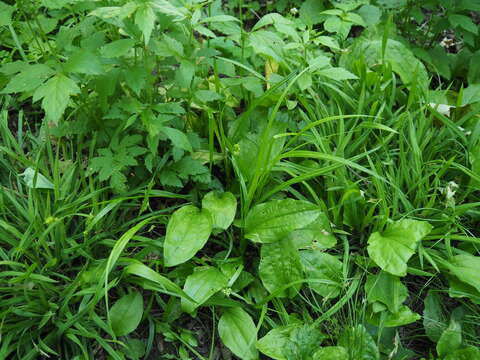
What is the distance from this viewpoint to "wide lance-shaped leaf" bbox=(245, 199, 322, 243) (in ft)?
5.79

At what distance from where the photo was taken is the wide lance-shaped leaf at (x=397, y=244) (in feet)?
5.67

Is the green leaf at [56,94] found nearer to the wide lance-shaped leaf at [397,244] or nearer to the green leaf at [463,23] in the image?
the wide lance-shaped leaf at [397,244]

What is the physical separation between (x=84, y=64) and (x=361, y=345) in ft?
4.53

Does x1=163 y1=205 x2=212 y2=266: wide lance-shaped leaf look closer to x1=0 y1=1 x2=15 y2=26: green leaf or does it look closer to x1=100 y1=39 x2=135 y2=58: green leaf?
x1=100 y1=39 x2=135 y2=58: green leaf

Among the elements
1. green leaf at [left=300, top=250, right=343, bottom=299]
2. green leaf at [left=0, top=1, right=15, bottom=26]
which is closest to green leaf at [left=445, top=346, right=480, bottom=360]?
green leaf at [left=300, top=250, right=343, bottom=299]

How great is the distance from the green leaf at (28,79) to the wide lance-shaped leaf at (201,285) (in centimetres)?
88

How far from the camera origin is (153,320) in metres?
1.79

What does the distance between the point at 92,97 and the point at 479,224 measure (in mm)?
1849

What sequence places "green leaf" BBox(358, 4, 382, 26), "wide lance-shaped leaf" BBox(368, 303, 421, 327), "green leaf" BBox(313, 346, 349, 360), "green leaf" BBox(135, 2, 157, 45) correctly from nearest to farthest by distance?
"green leaf" BBox(135, 2, 157, 45), "green leaf" BBox(313, 346, 349, 360), "wide lance-shaped leaf" BBox(368, 303, 421, 327), "green leaf" BBox(358, 4, 382, 26)

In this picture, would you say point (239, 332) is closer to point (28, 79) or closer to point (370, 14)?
point (28, 79)

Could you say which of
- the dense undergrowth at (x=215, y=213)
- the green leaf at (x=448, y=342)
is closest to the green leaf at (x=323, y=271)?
the dense undergrowth at (x=215, y=213)

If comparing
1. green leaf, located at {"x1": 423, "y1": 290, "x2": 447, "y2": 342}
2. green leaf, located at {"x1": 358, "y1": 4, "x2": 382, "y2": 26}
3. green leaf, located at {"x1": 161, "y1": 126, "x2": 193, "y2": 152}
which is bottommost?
green leaf, located at {"x1": 423, "y1": 290, "x2": 447, "y2": 342}

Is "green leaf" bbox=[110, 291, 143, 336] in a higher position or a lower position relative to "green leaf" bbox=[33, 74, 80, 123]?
lower

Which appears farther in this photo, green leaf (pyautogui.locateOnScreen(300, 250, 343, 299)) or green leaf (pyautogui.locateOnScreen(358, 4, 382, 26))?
green leaf (pyautogui.locateOnScreen(358, 4, 382, 26))
